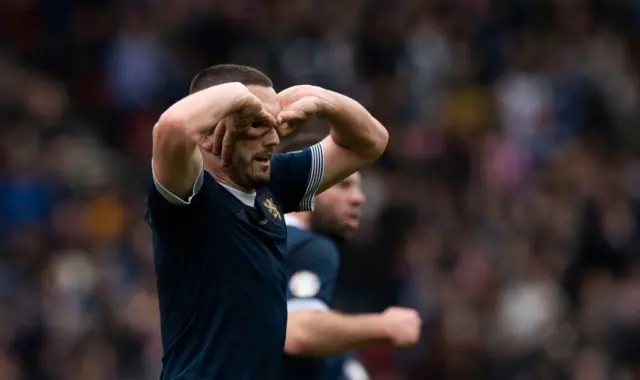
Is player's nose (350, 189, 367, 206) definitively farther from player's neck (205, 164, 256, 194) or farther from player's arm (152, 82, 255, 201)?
player's arm (152, 82, 255, 201)

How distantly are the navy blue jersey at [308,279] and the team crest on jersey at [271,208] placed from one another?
3.73ft

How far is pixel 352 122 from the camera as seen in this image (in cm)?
473

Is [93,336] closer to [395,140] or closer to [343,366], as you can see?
[395,140]

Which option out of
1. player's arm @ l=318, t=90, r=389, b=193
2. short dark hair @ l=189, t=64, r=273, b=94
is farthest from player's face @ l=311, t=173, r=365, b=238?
short dark hair @ l=189, t=64, r=273, b=94

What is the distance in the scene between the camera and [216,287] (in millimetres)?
4191

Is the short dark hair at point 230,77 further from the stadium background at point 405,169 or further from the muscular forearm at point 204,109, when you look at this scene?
the stadium background at point 405,169

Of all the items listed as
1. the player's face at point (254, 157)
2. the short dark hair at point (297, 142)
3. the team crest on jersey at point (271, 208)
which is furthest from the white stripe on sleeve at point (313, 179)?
the short dark hair at point (297, 142)

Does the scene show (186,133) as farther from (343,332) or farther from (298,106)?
(343,332)

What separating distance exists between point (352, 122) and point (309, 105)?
14.7 inches

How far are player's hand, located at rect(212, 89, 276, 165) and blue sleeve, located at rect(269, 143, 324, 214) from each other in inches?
17.2

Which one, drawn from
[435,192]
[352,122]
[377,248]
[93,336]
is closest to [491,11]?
[435,192]

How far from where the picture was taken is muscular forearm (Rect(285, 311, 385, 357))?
18.0 feet

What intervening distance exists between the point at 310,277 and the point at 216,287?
1512 mm

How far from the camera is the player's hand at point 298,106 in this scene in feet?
14.0
